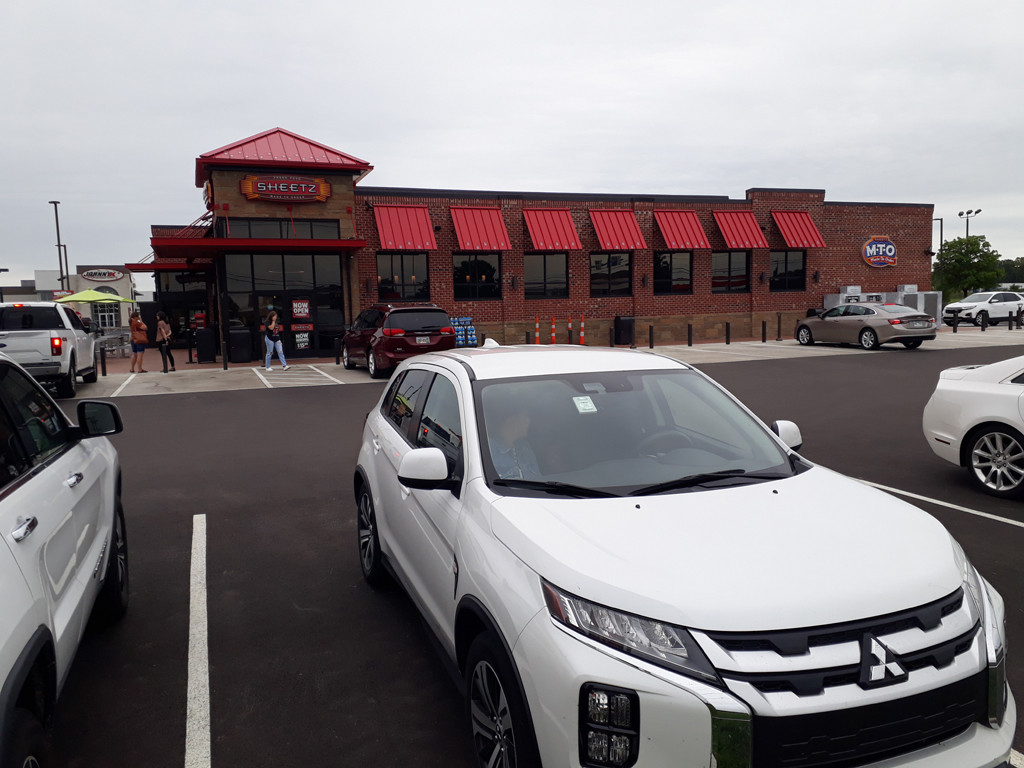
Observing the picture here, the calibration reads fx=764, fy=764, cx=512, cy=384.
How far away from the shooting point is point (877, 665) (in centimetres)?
221

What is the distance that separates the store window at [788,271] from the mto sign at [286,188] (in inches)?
755

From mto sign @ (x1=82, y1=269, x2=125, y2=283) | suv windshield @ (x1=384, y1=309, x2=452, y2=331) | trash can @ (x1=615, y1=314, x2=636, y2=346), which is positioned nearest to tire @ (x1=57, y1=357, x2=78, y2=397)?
suv windshield @ (x1=384, y1=309, x2=452, y2=331)

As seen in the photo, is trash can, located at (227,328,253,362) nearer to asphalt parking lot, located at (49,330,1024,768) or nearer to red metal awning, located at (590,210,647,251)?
asphalt parking lot, located at (49,330,1024,768)

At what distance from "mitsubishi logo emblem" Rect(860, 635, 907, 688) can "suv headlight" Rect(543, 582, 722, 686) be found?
1.42ft

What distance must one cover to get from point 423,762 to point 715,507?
1558mm

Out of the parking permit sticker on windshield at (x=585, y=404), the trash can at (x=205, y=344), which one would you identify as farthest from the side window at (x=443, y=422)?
the trash can at (x=205, y=344)

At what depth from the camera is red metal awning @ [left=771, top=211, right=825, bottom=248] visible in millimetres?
32188

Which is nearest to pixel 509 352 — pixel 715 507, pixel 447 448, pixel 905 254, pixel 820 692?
pixel 447 448

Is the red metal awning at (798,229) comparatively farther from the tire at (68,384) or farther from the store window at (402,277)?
the tire at (68,384)

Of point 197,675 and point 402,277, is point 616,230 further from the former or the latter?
point 197,675

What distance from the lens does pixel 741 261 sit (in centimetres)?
3262

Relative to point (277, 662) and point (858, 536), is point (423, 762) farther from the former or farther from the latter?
point (858, 536)

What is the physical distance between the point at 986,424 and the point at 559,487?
5226 mm

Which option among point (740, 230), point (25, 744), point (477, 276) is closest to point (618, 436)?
point (25, 744)
